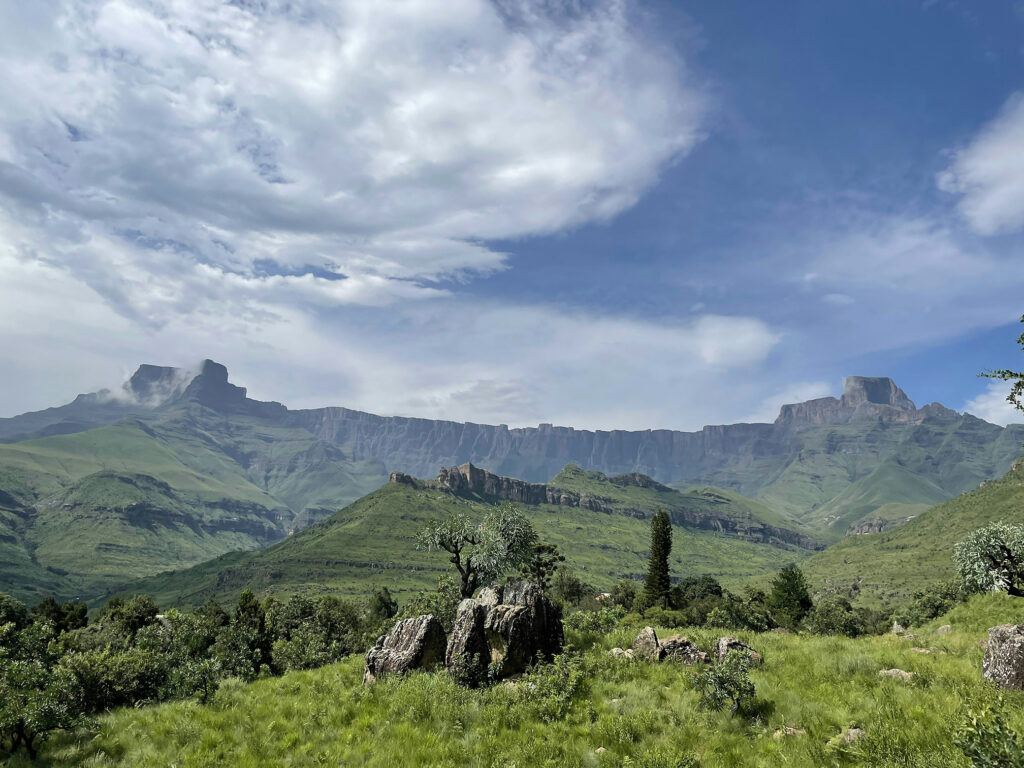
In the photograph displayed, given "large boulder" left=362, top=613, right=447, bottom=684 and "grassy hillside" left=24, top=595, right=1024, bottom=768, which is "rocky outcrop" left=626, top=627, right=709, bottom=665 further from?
"large boulder" left=362, top=613, right=447, bottom=684

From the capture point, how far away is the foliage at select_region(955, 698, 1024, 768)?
715 cm

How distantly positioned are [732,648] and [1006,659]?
27.7 ft

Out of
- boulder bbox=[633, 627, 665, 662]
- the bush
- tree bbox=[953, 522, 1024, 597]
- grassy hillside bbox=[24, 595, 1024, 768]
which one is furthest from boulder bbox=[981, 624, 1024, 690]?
tree bbox=[953, 522, 1024, 597]

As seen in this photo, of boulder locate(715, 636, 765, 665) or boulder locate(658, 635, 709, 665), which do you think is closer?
boulder locate(715, 636, 765, 665)

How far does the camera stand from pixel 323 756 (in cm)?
1373

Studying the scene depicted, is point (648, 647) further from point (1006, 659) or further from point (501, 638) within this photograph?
point (1006, 659)

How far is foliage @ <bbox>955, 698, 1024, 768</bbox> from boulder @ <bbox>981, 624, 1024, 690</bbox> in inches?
313

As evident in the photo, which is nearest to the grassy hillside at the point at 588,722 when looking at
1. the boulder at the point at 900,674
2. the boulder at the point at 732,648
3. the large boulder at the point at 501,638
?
the boulder at the point at 900,674

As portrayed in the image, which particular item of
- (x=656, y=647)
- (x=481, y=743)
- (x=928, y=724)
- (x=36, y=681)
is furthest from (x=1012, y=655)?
(x=36, y=681)

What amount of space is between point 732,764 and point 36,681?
20569mm

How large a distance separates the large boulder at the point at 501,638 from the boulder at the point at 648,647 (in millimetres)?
3493

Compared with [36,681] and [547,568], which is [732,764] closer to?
[36,681]

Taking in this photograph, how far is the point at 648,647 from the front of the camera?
21.4m

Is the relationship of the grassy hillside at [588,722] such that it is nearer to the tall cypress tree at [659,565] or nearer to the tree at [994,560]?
the tree at [994,560]
